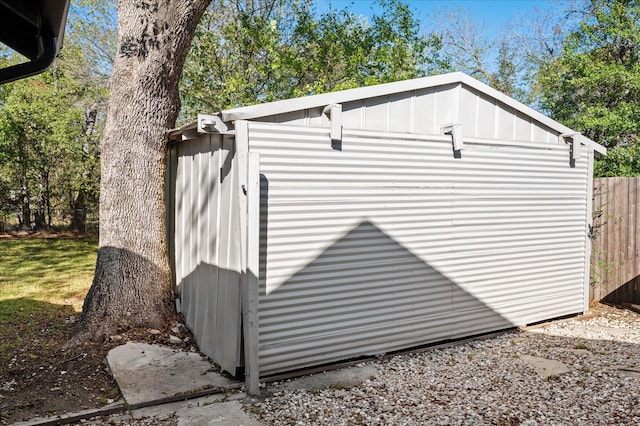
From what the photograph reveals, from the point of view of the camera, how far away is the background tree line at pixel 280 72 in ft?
30.6

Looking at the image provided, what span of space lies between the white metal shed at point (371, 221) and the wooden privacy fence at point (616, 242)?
0.78 m

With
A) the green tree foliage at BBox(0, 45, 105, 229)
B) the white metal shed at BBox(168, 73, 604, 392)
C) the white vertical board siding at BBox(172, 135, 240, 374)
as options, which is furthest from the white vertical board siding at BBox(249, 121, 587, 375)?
the green tree foliage at BBox(0, 45, 105, 229)

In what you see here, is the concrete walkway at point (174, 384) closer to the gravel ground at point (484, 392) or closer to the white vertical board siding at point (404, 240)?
the gravel ground at point (484, 392)

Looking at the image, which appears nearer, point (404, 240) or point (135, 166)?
point (404, 240)

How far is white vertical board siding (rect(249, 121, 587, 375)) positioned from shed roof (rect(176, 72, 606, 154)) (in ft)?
0.48

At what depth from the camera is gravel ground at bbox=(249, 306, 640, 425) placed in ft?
9.80

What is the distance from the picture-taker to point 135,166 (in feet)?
14.8

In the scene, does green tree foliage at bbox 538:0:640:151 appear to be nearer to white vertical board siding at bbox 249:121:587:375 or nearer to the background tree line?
the background tree line

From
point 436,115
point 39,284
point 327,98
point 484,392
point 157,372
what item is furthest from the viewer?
point 39,284

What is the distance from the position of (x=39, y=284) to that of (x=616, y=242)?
26.7 feet

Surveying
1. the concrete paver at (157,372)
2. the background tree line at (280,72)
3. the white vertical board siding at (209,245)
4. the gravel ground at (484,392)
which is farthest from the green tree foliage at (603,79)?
the concrete paver at (157,372)

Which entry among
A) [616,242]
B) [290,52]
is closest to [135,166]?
[616,242]

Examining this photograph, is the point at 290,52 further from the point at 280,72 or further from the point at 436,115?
the point at 436,115

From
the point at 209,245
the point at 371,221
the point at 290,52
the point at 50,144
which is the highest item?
the point at 290,52
